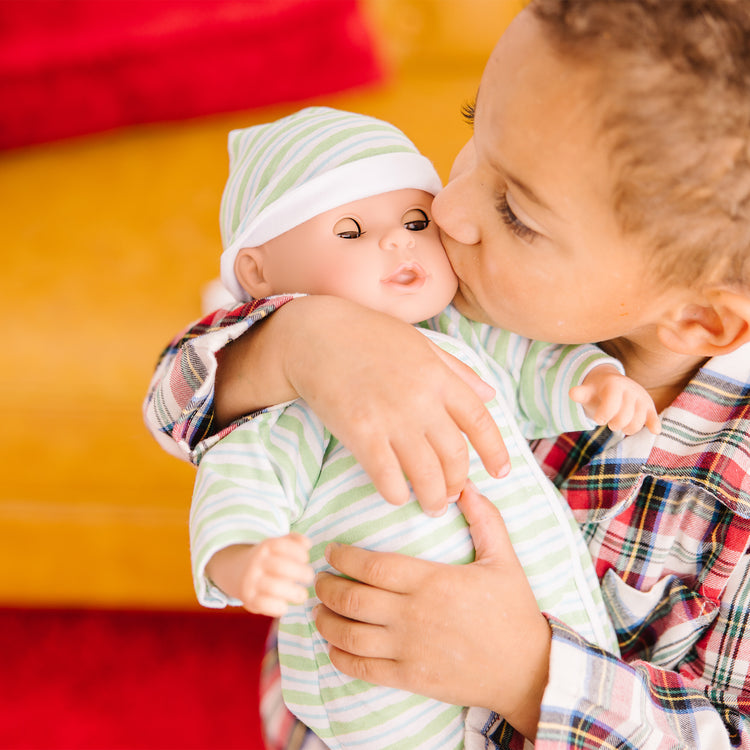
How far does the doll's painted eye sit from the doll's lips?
0.05 metres

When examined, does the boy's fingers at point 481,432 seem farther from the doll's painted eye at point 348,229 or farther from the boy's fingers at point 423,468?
the doll's painted eye at point 348,229

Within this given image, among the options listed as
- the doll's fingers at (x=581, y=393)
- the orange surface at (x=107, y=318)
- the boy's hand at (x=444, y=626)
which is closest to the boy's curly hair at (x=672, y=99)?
the doll's fingers at (x=581, y=393)

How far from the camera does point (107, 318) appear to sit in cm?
128

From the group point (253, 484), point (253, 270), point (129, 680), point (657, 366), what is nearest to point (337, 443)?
point (253, 484)

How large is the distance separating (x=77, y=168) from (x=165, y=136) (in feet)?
0.58

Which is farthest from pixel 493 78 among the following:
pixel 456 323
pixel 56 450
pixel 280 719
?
pixel 56 450

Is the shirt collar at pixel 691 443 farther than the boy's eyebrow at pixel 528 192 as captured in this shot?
→ Yes

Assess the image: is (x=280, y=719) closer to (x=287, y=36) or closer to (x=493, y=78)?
(x=493, y=78)

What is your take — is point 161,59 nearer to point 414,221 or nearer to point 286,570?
point 414,221

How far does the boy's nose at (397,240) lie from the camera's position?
0.69 m

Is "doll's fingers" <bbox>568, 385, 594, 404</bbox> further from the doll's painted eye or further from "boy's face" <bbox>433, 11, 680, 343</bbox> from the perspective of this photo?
the doll's painted eye

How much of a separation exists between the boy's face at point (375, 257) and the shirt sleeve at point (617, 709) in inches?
11.7

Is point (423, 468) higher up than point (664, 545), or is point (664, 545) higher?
point (423, 468)

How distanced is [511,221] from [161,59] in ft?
3.55
